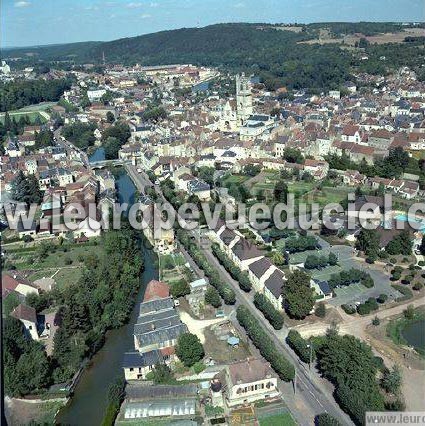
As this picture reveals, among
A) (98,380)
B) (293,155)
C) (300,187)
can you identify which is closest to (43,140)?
(293,155)

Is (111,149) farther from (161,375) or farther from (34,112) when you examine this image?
(161,375)

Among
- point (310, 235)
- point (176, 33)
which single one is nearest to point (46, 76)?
point (176, 33)

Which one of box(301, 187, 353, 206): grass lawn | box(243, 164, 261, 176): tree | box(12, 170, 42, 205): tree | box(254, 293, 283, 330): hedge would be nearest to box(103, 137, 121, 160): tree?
box(12, 170, 42, 205): tree

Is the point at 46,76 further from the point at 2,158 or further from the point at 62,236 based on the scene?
the point at 62,236

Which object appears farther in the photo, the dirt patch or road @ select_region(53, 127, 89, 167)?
road @ select_region(53, 127, 89, 167)

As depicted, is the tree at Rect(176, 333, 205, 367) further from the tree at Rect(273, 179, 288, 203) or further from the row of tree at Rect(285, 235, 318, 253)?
the tree at Rect(273, 179, 288, 203)

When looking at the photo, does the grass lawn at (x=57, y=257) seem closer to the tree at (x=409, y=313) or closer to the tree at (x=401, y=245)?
the tree at (x=401, y=245)
